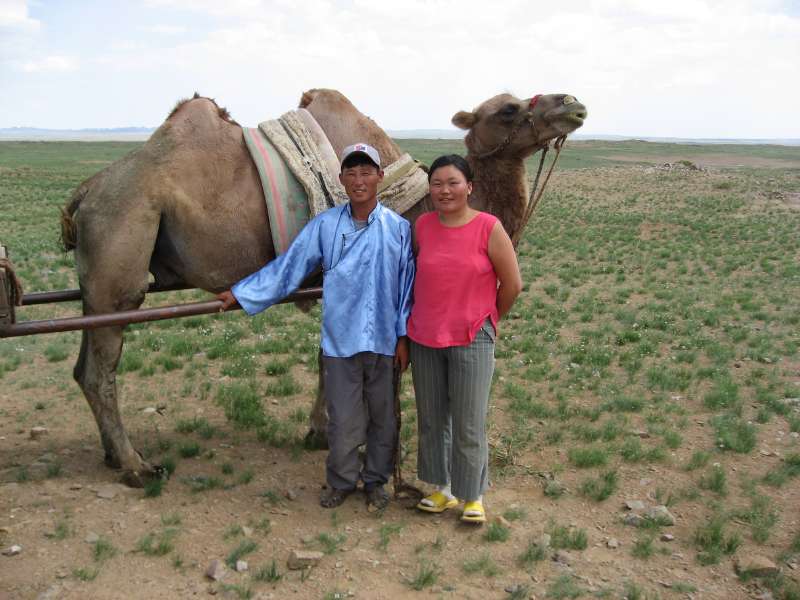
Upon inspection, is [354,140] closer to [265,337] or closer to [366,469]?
[366,469]

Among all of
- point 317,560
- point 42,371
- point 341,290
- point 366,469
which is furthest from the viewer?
point 42,371

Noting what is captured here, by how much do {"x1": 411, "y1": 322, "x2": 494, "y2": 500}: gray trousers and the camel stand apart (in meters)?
1.38

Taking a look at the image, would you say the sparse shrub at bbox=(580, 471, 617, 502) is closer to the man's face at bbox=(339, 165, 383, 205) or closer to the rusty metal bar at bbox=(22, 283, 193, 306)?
the man's face at bbox=(339, 165, 383, 205)

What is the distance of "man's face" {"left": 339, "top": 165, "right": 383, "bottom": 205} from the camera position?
403 centimetres

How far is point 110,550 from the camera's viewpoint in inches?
154

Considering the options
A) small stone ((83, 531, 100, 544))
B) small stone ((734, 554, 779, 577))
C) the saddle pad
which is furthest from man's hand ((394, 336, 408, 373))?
small stone ((734, 554, 779, 577))

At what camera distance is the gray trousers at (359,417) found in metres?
4.30

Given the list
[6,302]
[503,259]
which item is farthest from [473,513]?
[6,302]

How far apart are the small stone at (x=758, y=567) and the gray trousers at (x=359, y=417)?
7.19 ft

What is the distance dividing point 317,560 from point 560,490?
1881 millimetres

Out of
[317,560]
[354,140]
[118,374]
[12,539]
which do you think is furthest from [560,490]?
[118,374]

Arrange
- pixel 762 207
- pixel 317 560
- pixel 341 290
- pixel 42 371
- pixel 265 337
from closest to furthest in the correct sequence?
pixel 317 560, pixel 341 290, pixel 42 371, pixel 265 337, pixel 762 207

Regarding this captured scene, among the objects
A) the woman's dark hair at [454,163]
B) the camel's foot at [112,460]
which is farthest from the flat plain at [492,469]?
the woman's dark hair at [454,163]

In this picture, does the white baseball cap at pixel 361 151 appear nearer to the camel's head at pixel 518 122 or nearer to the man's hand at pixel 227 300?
the man's hand at pixel 227 300
